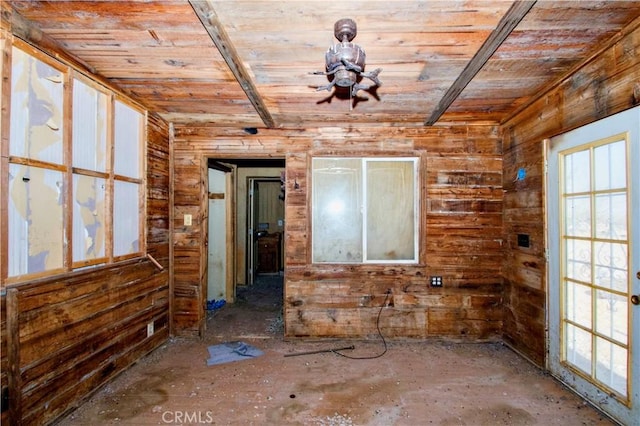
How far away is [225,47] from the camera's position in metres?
1.81

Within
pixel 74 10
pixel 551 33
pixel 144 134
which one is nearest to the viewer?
pixel 74 10

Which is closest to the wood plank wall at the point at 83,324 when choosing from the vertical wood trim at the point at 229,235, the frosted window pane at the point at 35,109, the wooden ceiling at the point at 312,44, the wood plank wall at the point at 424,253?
the wood plank wall at the point at 424,253

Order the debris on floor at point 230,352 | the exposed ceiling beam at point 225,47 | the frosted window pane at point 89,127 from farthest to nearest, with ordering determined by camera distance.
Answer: the debris on floor at point 230,352 → the frosted window pane at point 89,127 → the exposed ceiling beam at point 225,47

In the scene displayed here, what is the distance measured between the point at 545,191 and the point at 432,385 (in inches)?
73.8

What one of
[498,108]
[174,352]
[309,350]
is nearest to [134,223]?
[174,352]

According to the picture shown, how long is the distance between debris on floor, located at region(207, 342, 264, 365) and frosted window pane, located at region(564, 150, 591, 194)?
10.0 feet

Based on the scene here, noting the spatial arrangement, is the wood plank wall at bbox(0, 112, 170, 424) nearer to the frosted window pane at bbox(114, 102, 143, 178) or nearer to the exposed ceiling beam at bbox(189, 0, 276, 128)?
the frosted window pane at bbox(114, 102, 143, 178)

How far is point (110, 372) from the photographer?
2393 mm

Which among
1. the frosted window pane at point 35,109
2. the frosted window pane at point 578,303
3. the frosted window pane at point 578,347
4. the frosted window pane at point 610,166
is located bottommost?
the frosted window pane at point 578,347

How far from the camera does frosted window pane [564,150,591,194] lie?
216 cm

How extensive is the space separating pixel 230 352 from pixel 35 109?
2457 millimetres

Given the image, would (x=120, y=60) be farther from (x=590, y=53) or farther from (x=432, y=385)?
(x=432, y=385)

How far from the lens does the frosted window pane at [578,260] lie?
2152mm

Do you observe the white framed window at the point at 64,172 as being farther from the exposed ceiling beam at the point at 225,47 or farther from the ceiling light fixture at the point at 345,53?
the ceiling light fixture at the point at 345,53
